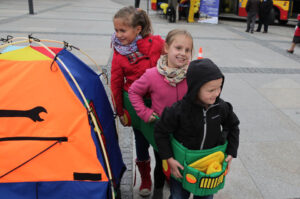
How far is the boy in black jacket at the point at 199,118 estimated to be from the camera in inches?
58.5

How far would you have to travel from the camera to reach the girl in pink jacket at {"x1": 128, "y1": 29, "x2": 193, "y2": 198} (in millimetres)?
1730

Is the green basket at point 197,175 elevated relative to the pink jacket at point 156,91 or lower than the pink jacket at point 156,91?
lower

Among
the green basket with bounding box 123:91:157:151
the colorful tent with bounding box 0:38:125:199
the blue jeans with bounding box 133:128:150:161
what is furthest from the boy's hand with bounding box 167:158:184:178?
the blue jeans with bounding box 133:128:150:161

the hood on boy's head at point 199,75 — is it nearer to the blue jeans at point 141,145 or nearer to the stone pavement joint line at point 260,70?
Answer: the blue jeans at point 141,145

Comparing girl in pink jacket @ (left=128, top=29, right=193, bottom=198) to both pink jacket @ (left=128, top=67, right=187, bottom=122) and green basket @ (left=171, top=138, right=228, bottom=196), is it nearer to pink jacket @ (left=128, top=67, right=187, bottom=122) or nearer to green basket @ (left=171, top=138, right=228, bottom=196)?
pink jacket @ (left=128, top=67, right=187, bottom=122)

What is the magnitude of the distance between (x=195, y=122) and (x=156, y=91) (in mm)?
360

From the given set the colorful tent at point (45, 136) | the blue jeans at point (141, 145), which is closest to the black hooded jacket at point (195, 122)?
the colorful tent at point (45, 136)

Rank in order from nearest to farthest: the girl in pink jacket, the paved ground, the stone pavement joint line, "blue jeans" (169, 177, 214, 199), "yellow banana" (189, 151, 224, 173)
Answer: "yellow banana" (189, 151, 224, 173), the girl in pink jacket, "blue jeans" (169, 177, 214, 199), the paved ground, the stone pavement joint line

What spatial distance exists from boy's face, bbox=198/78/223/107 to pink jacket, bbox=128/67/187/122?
26 cm

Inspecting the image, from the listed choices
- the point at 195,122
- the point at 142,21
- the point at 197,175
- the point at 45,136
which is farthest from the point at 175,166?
the point at 142,21

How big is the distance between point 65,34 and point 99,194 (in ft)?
24.8

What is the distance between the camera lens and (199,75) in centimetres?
147

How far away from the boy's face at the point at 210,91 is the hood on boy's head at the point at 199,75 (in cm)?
3

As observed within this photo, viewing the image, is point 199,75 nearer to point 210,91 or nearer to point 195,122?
point 210,91
